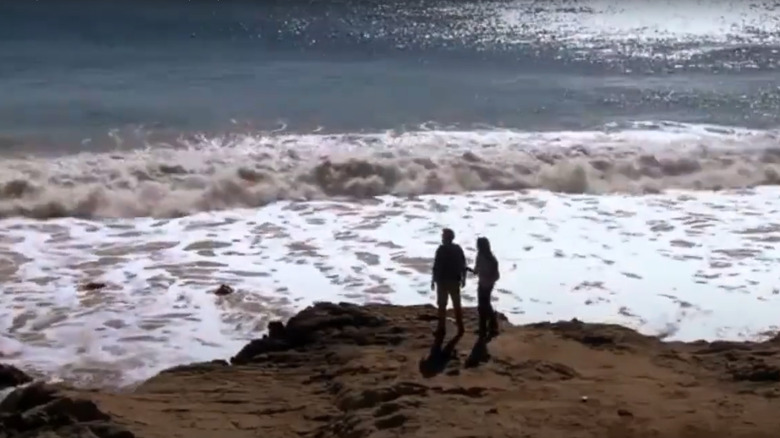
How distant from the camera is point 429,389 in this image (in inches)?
362

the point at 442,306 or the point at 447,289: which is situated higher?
the point at 447,289

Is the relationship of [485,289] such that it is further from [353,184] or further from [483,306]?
[353,184]

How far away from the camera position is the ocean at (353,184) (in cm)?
1360

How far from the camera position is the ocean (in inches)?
535

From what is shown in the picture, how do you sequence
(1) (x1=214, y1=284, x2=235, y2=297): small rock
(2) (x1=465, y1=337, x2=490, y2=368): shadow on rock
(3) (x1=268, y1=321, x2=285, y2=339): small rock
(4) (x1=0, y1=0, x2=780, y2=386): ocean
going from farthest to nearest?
(1) (x1=214, y1=284, x2=235, y2=297): small rock → (4) (x1=0, y1=0, x2=780, y2=386): ocean → (3) (x1=268, y1=321, x2=285, y2=339): small rock → (2) (x1=465, y1=337, x2=490, y2=368): shadow on rock

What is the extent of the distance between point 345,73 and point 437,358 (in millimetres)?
25107

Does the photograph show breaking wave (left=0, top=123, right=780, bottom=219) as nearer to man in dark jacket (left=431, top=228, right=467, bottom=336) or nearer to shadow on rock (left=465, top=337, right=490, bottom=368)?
man in dark jacket (left=431, top=228, right=467, bottom=336)

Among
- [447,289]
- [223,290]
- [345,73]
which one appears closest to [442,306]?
[447,289]

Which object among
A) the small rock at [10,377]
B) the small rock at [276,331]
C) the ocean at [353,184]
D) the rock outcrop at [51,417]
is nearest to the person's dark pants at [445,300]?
the small rock at [276,331]

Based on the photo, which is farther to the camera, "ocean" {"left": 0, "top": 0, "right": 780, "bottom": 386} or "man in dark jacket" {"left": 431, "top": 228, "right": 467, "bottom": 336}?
"ocean" {"left": 0, "top": 0, "right": 780, "bottom": 386}

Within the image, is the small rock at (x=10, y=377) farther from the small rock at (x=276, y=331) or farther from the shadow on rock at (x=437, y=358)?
the shadow on rock at (x=437, y=358)

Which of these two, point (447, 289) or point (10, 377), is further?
point (447, 289)

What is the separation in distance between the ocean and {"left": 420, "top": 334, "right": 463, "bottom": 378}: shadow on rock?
9.16 feet

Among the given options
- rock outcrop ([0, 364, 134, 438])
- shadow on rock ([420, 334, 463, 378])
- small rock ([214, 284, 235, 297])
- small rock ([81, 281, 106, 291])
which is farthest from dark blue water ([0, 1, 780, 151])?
rock outcrop ([0, 364, 134, 438])
